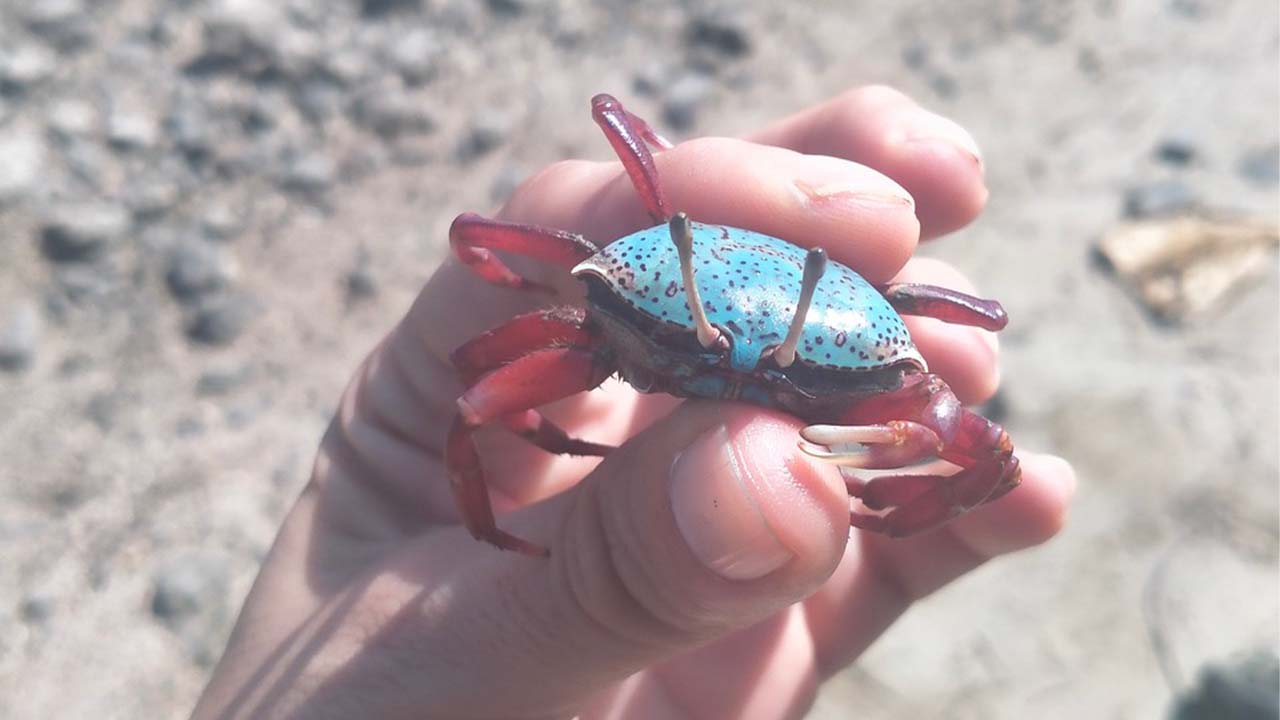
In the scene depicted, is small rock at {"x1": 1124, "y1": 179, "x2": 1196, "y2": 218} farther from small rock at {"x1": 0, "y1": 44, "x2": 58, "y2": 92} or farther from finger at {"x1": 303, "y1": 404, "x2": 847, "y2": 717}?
small rock at {"x1": 0, "y1": 44, "x2": 58, "y2": 92}

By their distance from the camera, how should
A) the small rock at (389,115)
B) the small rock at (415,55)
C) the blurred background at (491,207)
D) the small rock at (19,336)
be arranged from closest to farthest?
the blurred background at (491,207) < the small rock at (19,336) < the small rock at (389,115) < the small rock at (415,55)

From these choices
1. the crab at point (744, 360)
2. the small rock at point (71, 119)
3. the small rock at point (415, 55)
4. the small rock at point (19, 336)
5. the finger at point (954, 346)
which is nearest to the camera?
the crab at point (744, 360)

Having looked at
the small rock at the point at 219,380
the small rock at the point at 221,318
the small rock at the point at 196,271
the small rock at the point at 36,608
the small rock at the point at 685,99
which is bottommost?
the small rock at the point at 36,608

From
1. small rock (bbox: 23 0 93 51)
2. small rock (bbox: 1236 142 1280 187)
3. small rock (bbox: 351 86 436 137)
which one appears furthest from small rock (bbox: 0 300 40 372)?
small rock (bbox: 1236 142 1280 187)

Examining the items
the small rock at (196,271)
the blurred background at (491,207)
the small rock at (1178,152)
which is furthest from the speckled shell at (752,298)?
the small rock at (1178,152)

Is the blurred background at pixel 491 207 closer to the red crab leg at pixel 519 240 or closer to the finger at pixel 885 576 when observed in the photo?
the finger at pixel 885 576

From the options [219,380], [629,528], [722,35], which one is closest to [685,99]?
[722,35]
